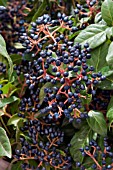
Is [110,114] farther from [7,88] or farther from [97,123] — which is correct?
[7,88]

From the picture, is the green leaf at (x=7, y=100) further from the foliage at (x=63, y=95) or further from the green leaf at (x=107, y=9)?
the green leaf at (x=107, y=9)

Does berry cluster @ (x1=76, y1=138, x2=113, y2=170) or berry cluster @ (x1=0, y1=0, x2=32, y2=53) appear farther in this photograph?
berry cluster @ (x1=0, y1=0, x2=32, y2=53)

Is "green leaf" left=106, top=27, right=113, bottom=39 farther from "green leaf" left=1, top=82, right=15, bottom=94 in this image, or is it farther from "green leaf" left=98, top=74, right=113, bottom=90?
"green leaf" left=1, top=82, right=15, bottom=94

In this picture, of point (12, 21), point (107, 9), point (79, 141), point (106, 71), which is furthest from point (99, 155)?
point (12, 21)

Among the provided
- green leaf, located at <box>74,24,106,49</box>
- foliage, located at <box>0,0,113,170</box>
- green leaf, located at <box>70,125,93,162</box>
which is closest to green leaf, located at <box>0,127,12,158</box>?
foliage, located at <box>0,0,113,170</box>

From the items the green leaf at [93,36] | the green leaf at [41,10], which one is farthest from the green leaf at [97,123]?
the green leaf at [41,10]

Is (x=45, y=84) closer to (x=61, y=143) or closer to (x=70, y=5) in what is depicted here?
(x=61, y=143)

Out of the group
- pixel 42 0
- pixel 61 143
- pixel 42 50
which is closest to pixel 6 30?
pixel 42 0
